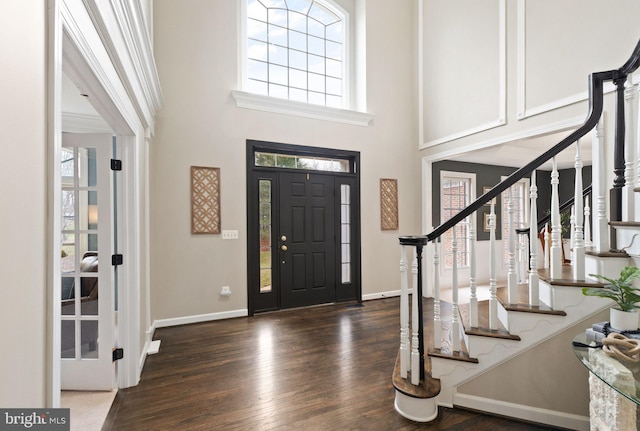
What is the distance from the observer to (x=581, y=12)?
10.3ft

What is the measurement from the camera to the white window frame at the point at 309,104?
4305mm

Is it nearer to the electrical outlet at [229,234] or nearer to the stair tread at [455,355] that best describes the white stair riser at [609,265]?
the stair tread at [455,355]

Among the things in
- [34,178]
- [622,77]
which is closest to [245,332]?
[34,178]

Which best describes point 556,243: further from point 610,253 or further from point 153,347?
point 153,347

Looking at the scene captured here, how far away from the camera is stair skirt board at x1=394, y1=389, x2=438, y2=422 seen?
2016 millimetres

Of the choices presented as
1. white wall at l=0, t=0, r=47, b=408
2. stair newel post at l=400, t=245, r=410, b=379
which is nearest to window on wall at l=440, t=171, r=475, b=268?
stair newel post at l=400, t=245, r=410, b=379

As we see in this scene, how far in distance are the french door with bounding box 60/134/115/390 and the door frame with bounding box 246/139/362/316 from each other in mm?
1956

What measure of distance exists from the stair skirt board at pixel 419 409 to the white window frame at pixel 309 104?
3810 mm

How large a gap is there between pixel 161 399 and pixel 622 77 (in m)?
3.82

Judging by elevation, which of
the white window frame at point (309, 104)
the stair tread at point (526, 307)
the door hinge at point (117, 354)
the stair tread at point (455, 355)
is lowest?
the door hinge at point (117, 354)

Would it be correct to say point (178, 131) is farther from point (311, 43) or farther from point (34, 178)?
point (34, 178)

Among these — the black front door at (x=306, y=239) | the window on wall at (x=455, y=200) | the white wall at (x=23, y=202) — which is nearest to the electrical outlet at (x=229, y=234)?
the black front door at (x=306, y=239)

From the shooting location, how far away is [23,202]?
830mm

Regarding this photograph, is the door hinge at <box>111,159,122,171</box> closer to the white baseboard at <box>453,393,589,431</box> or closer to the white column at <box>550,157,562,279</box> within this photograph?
the white baseboard at <box>453,393,589,431</box>
